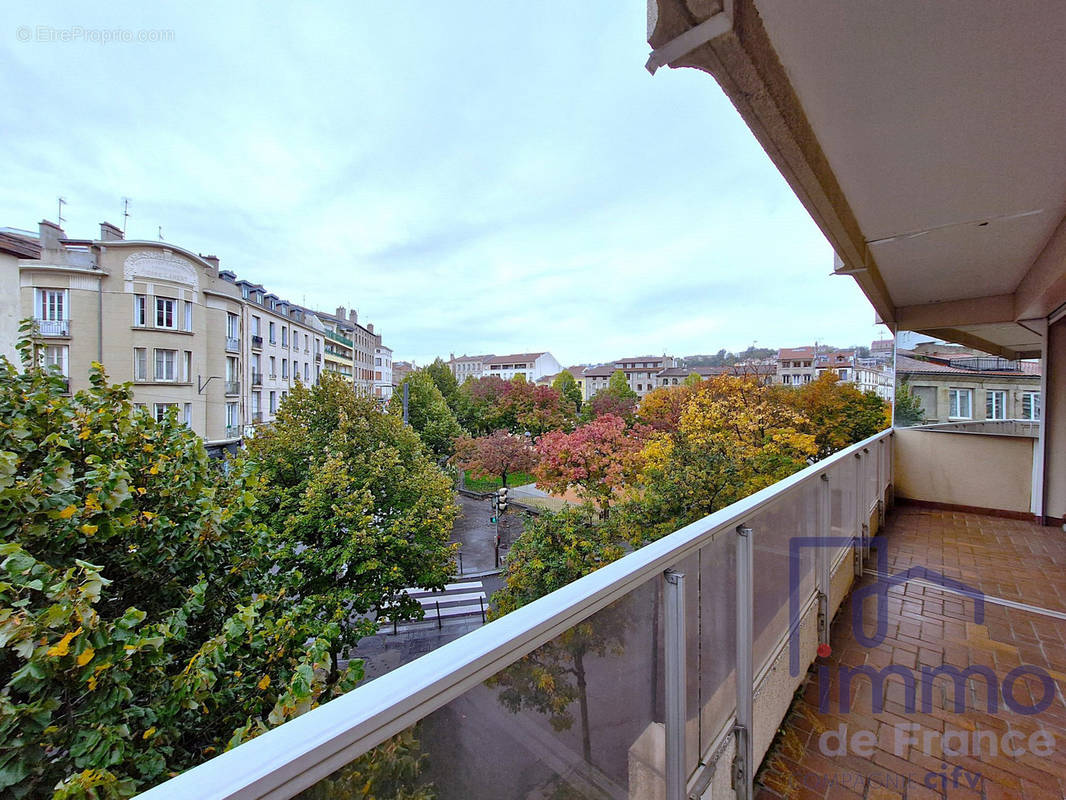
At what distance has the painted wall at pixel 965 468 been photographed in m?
4.92

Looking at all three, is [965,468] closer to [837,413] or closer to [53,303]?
[837,413]

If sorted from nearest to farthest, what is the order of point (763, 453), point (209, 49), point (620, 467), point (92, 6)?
point (92, 6) < point (209, 49) < point (763, 453) < point (620, 467)

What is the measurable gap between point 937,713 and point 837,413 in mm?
14314

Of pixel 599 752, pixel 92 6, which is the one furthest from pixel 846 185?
pixel 92 6

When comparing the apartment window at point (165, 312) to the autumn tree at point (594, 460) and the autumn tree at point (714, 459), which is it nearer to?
the autumn tree at point (594, 460)

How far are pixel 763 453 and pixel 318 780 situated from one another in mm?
9448

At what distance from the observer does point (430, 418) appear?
71.8 feet

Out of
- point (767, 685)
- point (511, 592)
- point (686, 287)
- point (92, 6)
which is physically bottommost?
point (511, 592)

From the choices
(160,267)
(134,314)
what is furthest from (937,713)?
Answer: (160,267)

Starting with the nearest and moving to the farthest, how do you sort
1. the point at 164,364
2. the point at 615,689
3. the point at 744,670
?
the point at 615,689, the point at 744,670, the point at 164,364

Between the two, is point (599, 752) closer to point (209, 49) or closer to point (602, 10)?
point (602, 10)

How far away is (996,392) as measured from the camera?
552cm

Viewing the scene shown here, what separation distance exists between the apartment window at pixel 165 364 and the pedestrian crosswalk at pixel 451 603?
11435 mm

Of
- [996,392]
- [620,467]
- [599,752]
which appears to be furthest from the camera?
[620,467]
